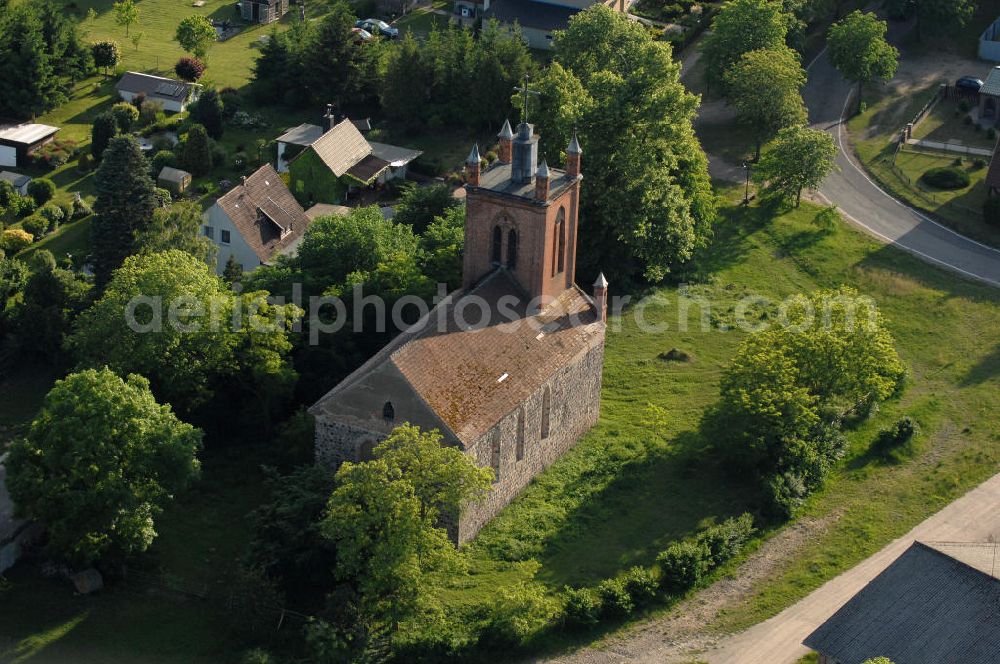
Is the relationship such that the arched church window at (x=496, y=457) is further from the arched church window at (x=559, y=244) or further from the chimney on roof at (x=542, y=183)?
the chimney on roof at (x=542, y=183)

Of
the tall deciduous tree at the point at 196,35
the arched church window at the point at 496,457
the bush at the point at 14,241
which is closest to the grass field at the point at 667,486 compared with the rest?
the arched church window at the point at 496,457

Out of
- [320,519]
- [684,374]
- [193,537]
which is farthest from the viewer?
[684,374]

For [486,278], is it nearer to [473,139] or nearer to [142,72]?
[473,139]

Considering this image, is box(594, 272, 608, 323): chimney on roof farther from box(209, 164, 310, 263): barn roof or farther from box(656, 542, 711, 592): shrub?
box(209, 164, 310, 263): barn roof

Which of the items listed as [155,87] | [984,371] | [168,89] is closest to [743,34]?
[984,371]

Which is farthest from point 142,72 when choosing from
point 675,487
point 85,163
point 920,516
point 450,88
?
point 920,516

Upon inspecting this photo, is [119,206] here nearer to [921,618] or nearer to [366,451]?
[366,451]
